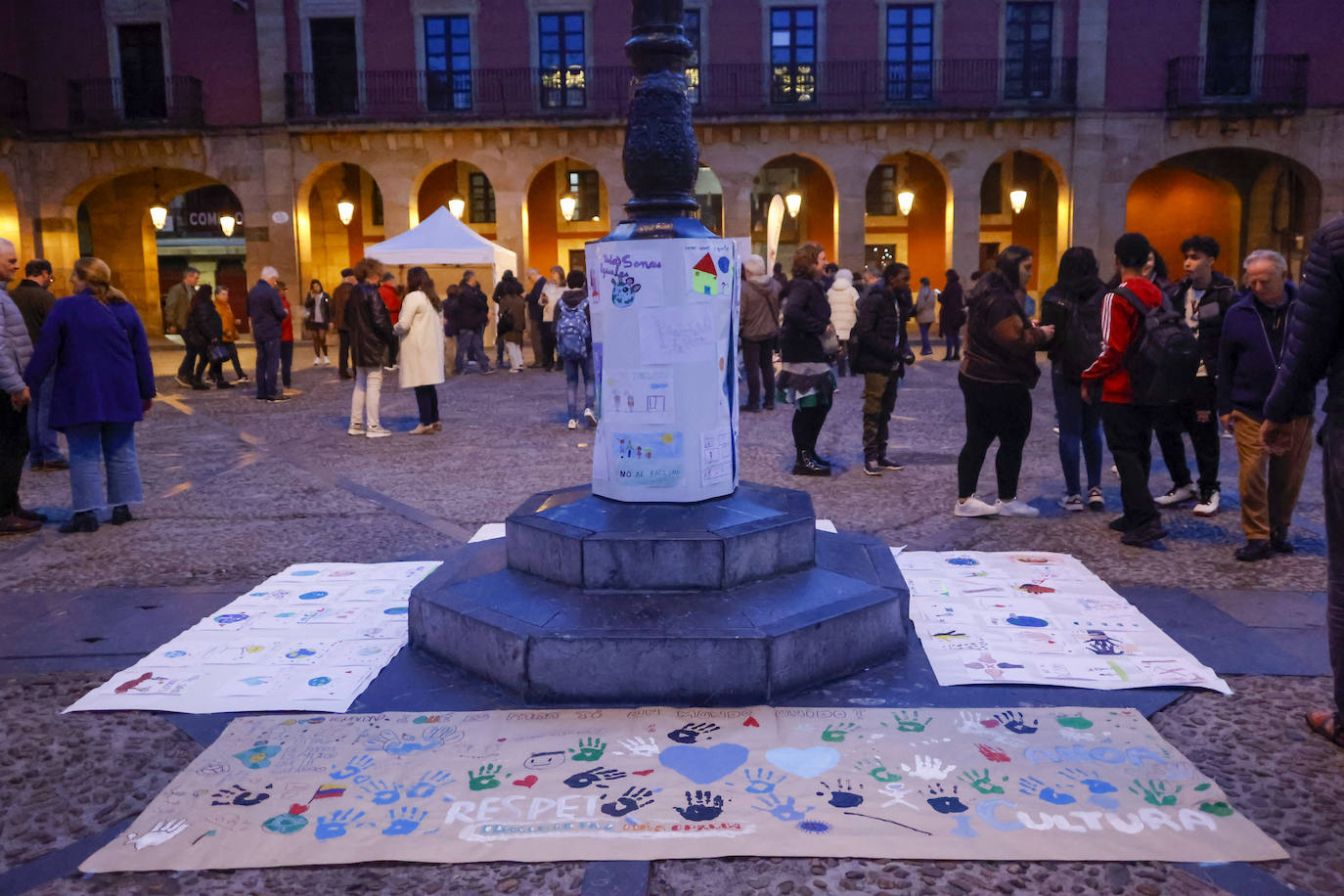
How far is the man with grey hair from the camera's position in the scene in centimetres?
653

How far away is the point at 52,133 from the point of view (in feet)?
83.4

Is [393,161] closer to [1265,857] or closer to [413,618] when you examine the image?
[413,618]

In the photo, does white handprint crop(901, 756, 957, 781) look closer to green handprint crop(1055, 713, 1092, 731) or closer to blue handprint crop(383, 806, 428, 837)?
green handprint crop(1055, 713, 1092, 731)

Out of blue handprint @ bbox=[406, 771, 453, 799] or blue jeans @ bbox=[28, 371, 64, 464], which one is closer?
blue handprint @ bbox=[406, 771, 453, 799]

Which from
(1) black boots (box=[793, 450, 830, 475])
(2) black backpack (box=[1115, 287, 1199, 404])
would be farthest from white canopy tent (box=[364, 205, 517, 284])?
(2) black backpack (box=[1115, 287, 1199, 404])

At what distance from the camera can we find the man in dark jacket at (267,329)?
13734 millimetres

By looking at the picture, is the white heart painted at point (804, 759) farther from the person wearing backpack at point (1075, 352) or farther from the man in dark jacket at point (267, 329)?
the man in dark jacket at point (267, 329)

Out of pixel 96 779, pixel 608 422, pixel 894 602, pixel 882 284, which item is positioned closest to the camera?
pixel 96 779

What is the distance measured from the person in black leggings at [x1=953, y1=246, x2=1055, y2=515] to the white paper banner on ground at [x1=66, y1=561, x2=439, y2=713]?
344 cm

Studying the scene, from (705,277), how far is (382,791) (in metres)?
2.41

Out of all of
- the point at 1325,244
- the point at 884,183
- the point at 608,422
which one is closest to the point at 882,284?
the point at 608,422

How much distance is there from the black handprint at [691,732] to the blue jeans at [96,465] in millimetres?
4788

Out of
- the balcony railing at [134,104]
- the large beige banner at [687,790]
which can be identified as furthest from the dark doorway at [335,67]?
the large beige banner at [687,790]

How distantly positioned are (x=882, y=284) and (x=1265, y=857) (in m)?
5.76
